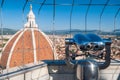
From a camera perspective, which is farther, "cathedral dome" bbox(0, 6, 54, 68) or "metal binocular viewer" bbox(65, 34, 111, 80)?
"cathedral dome" bbox(0, 6, 54, 68)

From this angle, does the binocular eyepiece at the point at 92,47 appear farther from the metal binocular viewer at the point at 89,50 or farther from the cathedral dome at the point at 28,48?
the cathedral dome at the point at 28,48

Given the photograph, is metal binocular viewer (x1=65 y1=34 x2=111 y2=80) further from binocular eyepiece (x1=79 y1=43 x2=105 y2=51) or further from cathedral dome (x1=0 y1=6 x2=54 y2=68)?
cathedral dome (x1=0 y1=6 x2=54 y2=68)

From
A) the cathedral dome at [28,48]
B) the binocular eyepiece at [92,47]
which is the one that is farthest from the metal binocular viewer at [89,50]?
the cathedral dome at [28,48]

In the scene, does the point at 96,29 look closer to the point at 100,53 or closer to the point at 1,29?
the point at 100,53

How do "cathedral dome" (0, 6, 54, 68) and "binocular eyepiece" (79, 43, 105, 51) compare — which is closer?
"binocular eyepiece" (79, 43, 105, 51)

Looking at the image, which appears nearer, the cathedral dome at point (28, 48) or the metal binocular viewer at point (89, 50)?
the metal binocular viewer at point (89, 50)

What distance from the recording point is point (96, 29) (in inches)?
153

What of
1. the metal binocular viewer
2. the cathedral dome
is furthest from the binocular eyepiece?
the cathedral dome

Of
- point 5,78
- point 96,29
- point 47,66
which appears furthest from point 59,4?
point 5,78

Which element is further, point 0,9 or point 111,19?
point 111,19

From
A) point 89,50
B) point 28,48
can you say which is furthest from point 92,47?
point 28,48

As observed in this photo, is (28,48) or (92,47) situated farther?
(28,48)

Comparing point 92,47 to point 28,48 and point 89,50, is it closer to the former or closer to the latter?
point 89,50

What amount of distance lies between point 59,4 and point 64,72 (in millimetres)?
935
